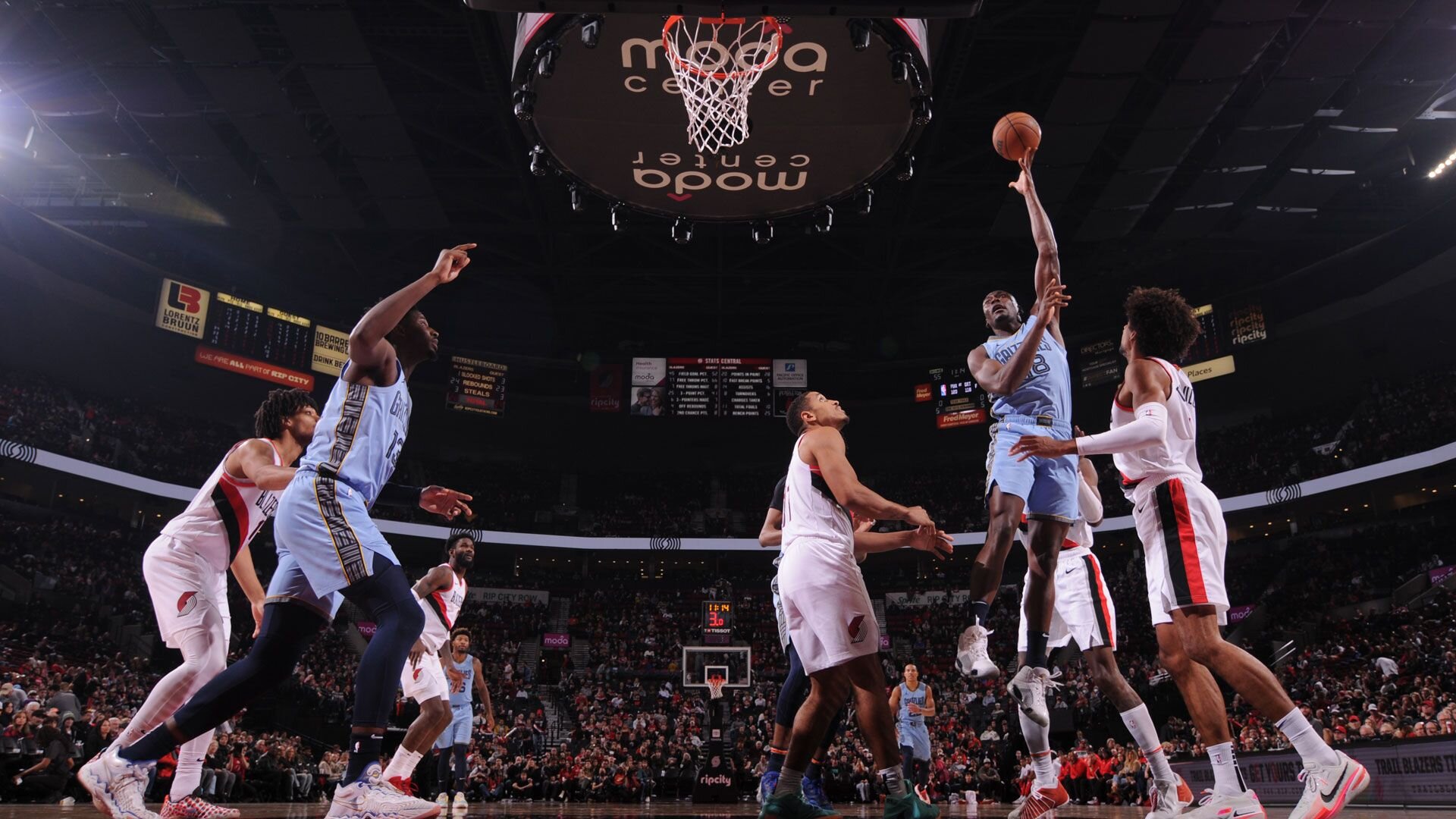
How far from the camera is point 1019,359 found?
201 inches

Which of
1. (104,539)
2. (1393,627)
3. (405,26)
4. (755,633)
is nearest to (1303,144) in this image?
(1393,627)

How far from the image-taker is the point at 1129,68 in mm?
14453

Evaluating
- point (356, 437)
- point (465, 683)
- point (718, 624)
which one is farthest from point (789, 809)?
point (718, 624)

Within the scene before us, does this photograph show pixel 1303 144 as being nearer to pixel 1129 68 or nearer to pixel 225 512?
pixel 1129 68

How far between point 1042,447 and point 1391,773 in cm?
789

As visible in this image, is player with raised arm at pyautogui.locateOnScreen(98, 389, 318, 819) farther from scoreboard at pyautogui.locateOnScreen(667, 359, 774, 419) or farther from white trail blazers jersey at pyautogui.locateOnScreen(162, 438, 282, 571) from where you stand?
scoreboard at pyautogui.locateOnScreen(667, 359, 774, 419)

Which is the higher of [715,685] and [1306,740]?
[1306,740]

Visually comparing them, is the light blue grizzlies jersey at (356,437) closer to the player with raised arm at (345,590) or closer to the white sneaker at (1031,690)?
the player with raised arm at (345,590)

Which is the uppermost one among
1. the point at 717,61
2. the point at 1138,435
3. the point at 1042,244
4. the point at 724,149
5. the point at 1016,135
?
the point at 717,61

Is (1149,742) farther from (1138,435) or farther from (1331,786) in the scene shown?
(1138,435)

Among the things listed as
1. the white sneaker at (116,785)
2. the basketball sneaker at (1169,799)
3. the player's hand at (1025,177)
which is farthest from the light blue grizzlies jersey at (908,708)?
the white sneaker at (116,785)

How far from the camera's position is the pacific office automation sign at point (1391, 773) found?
833 cm

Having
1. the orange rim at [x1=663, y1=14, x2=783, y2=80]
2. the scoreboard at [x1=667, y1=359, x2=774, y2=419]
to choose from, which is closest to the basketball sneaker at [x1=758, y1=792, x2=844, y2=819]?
the orange rim at [x1=663, y1=14, x2=783, y2=80]

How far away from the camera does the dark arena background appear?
7129 mm
